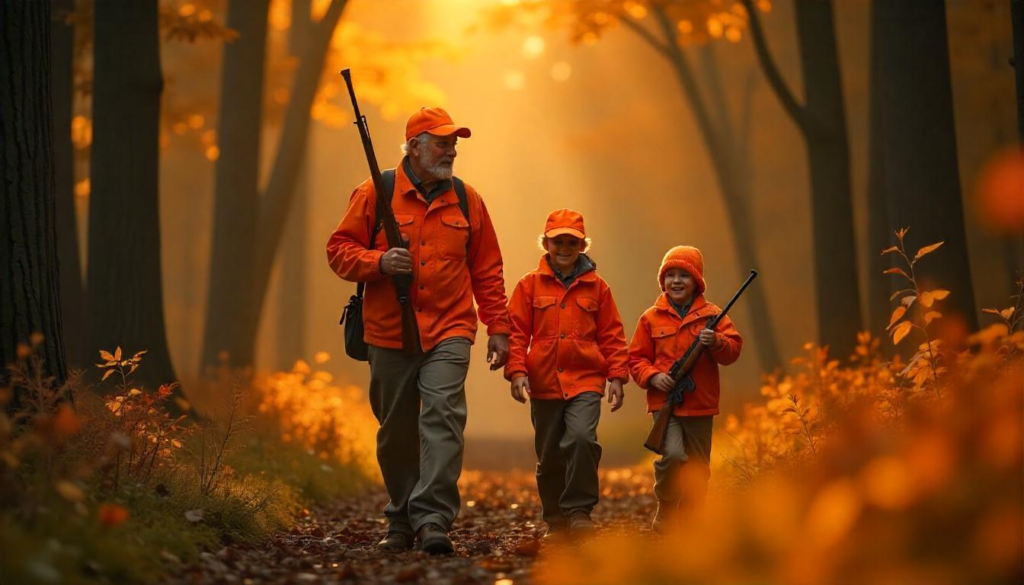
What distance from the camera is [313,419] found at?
1156 centimetres

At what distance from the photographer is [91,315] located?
946 cm

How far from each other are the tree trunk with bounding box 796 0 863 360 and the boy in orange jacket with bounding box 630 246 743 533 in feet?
17.1

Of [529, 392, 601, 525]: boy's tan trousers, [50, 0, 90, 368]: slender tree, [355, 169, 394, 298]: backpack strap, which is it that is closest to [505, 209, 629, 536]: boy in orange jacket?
[529, 392, 601, 525]: boy's tan trousers

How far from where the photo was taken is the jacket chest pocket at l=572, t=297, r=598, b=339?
7.09 m

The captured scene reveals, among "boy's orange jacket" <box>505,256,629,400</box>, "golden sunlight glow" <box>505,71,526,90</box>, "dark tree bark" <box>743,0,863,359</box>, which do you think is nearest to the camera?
"boy's orange jacket" <box>505,256,629,400</box>

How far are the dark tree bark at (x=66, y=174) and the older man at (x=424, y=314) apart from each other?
239 inches

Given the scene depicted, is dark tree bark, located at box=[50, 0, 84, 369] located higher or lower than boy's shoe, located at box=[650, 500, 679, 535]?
higher

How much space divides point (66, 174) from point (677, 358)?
26.0ft

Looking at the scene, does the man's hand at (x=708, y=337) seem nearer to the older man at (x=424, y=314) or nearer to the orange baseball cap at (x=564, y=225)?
the orange baseball cap at (x=564, y=225)

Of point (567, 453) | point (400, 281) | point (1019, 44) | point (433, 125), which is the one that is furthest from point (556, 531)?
point (1019, 44)

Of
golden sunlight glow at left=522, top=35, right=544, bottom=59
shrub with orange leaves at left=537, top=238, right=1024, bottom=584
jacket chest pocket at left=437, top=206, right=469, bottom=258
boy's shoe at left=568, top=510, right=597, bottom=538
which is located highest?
golden sunlight glow at left=522, top=35, right=544, bottom=59

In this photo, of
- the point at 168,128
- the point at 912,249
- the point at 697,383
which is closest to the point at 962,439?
the point at 697,383

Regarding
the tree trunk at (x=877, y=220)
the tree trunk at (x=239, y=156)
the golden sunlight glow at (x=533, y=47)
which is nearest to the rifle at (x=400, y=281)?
the tree trunk at (x=877, y=220)

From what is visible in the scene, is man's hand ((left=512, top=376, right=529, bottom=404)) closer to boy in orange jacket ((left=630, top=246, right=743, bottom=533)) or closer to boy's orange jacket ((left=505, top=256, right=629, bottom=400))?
boy's orange jacket ((left=505, top=256, right=629, bottom=400))
